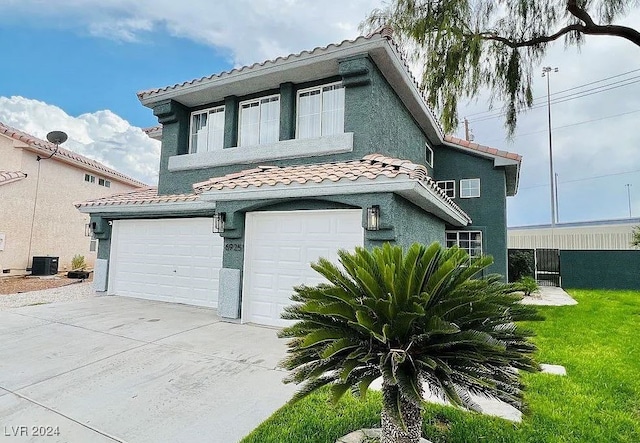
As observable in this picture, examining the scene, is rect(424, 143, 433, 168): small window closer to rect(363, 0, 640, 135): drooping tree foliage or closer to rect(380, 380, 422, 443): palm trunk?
rect(363, 0, 640, 135): drooping tree foliage

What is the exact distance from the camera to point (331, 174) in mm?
8344

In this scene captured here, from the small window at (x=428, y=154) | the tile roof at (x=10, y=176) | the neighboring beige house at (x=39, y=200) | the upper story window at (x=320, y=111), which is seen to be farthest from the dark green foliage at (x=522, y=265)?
the tile roof at (x=10, y=176)

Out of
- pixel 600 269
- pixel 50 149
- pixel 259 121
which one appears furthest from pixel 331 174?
pixel 50 149

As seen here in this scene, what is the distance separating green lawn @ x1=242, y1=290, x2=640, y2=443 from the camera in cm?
411

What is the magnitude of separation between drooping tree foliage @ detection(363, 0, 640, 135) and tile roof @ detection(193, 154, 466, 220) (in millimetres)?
2373

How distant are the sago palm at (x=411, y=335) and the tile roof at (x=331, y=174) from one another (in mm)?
3952

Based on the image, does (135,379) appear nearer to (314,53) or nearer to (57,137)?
(314,53)

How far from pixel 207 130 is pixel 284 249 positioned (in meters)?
6.77

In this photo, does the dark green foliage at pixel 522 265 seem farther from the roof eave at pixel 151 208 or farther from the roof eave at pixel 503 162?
the roof eave at pixel 151 208

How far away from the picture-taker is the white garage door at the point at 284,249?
8.65 m

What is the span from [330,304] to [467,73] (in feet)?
25.4

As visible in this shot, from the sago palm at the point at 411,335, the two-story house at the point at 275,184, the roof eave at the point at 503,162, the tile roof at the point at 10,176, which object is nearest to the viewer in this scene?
the sago palm at the point at 411,335

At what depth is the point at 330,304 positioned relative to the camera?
11.4 ft

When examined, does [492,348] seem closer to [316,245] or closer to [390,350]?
[390,350]
